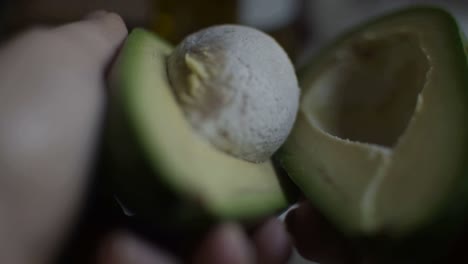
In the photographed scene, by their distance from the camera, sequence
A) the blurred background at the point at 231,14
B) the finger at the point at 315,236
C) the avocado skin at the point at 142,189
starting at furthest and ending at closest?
1. the blurred background at the point at 231,14
2. the finger at the point at 315,236
3. the avocado skin at the point at 142,189

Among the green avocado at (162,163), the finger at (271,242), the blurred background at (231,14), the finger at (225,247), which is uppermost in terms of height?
the green avocado at (162,163)

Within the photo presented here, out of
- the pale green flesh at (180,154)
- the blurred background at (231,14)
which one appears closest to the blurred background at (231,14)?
the blurred background at (231,14)

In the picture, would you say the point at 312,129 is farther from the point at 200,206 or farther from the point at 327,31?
the point at 327,31

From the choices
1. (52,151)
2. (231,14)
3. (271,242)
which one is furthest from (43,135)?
(231,14)

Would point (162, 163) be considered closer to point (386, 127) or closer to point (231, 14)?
point (386, 127)

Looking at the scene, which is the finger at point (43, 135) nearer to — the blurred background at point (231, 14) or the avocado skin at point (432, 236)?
the avocado skin at point (432, 236)

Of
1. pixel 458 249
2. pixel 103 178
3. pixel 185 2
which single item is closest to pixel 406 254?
pixel 458 249

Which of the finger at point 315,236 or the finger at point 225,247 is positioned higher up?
the finger at point 225,247

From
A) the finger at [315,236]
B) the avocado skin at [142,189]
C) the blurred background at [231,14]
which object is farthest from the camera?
the blurred background at [231,14]
